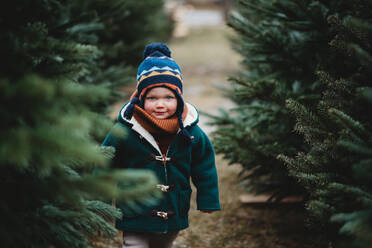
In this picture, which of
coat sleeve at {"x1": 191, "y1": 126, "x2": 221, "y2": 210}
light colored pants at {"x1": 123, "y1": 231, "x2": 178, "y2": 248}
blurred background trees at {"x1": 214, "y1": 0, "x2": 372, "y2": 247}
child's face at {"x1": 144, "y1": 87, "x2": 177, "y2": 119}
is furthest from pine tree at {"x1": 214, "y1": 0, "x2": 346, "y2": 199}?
light colored pants at {"x1": 123, "y1": 231, "x2": 178, "y2": 248}

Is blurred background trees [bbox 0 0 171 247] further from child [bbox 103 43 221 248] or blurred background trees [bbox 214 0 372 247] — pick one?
blurred background trees [bbox 214 0 372 247]

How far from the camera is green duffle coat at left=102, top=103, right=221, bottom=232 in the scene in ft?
8.52

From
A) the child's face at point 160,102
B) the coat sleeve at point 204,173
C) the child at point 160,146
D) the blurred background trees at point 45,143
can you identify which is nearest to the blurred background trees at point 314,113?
the coat sleeve at point 204,173

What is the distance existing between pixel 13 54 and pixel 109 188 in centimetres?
72

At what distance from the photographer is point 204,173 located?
278 centimetres

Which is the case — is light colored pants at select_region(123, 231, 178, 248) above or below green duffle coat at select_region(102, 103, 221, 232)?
below

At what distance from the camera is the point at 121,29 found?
294 inches

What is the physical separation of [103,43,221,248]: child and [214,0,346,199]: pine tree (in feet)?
2.63

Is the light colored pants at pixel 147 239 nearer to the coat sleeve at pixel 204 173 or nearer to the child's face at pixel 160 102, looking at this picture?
the coat sleeve at pixel 204 173

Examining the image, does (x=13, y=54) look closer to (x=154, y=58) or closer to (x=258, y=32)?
(x=154, y=58)

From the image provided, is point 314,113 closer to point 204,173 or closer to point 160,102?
point 204,173

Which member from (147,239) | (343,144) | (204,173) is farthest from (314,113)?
(147,239)

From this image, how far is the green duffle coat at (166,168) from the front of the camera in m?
2.60

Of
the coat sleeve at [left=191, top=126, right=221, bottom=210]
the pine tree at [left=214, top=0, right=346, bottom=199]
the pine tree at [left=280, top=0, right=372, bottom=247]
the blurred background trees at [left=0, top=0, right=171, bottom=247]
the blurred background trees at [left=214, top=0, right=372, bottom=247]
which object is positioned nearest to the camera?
the blurred background trees at [left=0, top=0, right=171, bottom=247]
